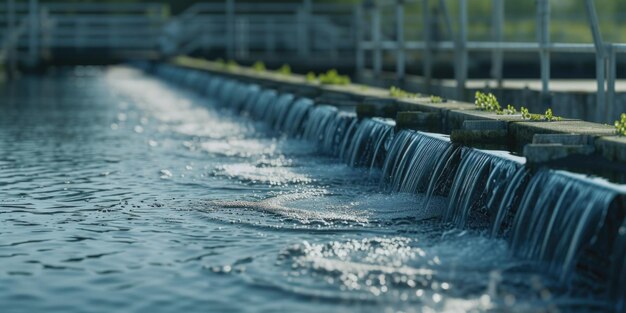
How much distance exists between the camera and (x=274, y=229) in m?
11.1

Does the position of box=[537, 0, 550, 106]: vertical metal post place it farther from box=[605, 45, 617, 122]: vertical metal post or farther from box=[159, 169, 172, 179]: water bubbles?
box=[159, 169, 172, 179]: water bubbles

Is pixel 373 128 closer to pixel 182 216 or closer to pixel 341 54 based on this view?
pixel 182 216

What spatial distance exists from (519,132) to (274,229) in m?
2.80

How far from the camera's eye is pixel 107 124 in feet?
80.7

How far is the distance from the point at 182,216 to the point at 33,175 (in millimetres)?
4267

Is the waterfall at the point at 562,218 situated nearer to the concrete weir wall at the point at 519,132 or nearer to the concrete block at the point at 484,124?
the concrete weir wall at the point at 519,132

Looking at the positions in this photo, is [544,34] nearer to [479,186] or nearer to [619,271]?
[479,186]

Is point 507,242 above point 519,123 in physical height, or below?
Answer: below

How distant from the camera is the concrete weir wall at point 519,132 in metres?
10.2

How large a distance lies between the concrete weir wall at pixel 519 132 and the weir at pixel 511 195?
0.17 m

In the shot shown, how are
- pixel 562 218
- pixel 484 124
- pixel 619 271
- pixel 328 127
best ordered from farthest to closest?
pixel 328 127 → pixel 484 124 → pixel 562 218 → pixel 619 271

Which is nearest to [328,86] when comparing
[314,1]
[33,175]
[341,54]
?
[33,175]

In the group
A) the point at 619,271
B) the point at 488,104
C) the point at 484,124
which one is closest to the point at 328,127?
the point at 488,104

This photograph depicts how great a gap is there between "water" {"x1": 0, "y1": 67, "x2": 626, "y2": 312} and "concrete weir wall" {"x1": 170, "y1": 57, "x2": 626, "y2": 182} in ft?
0.78
